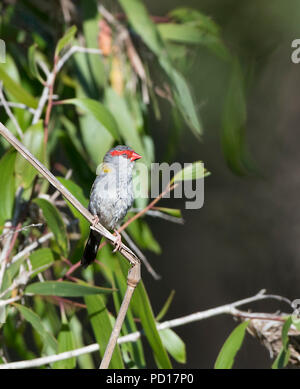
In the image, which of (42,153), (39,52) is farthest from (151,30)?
(42,153)

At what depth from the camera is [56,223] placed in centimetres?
179

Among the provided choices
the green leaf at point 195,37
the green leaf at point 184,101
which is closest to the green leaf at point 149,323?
the green leaf at point 184,101

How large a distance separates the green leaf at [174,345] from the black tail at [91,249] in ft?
1.27

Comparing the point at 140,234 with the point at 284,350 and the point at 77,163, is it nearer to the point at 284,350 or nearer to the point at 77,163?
the point at 77,163

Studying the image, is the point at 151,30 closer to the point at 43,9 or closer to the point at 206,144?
the point at 43,9

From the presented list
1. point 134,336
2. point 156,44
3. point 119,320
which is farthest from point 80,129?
point 119,320

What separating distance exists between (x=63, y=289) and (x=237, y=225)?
8.44 ft

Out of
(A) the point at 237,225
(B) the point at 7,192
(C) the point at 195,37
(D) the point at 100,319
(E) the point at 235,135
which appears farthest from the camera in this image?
(A) the point at 237,225

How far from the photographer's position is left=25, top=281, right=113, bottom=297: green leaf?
66.9 inches

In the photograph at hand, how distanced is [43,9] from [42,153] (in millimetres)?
1348

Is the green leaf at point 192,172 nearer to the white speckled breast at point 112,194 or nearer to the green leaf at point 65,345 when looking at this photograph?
the white speckled breast at point 112,194

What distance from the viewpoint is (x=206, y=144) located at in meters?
4.09

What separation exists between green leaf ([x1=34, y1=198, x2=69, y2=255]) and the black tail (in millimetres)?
69

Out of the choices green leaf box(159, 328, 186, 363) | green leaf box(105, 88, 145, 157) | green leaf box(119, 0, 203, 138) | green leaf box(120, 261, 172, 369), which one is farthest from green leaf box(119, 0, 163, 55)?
green leaf box(159, 328, 186, 363)
